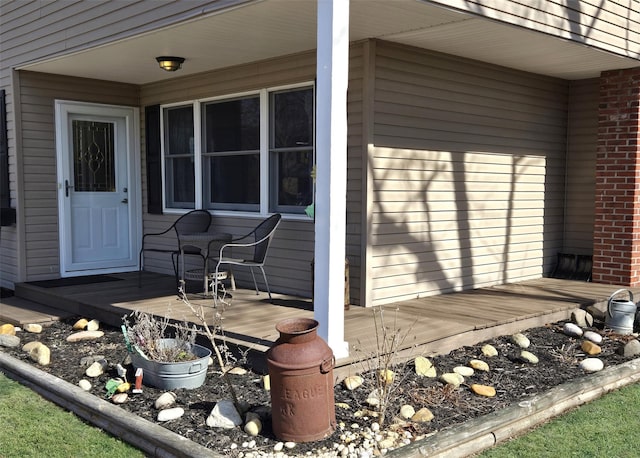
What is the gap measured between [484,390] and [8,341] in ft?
11.4

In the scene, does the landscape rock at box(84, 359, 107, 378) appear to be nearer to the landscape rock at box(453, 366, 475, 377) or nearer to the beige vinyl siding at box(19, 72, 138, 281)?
the landscape rock at box(453, 366, 475, 377)

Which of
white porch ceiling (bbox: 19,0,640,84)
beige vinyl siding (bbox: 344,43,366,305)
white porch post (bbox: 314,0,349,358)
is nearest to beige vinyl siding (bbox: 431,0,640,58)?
white porch ceiling (bbox: 19,0,640,84)

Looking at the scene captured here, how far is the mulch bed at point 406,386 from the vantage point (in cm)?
312

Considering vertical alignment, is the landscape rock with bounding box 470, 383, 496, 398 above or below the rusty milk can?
below

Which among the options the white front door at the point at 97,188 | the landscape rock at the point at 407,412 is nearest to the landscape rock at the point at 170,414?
the landscape rock at the point at 407,412

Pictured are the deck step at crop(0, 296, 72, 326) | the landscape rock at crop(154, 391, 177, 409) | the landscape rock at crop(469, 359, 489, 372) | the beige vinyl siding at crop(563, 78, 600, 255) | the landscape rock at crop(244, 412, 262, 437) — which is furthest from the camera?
the beige vinyl siding at crop(563, 78, 600, 255)

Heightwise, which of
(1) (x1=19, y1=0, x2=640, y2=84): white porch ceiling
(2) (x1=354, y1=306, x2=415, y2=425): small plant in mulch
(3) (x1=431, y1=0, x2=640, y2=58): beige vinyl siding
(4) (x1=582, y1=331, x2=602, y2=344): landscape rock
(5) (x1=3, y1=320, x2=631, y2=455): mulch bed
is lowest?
(5) (x1=3, y1=320, x2=631, y2=455): mulch bed

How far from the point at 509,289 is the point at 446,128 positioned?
5.86ft

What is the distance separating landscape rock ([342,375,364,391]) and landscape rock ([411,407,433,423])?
50 centimetres

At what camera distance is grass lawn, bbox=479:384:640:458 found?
117 inches

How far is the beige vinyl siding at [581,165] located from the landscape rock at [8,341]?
5.88 m

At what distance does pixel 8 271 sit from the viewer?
697 cm

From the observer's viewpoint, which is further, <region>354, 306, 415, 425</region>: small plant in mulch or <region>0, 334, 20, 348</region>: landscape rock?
<region>0, 334, 20, 348</region>: landscape rock

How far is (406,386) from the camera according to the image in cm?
369
